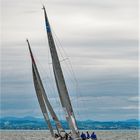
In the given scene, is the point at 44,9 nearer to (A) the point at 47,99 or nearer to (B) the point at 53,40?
(B) the point at 53,40

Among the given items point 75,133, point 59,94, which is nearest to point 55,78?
point 59,94

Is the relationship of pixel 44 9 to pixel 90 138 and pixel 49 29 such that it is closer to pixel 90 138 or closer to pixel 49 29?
pixel 49 29

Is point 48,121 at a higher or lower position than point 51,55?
lower

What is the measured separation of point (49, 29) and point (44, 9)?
1.49 meters

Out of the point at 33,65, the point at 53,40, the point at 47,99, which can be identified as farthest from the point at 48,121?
the point at 53,40

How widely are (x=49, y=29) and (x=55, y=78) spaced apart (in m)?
3.48

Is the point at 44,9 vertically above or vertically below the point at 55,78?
above

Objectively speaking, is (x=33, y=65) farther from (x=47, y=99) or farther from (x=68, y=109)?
(x=68, y=109)

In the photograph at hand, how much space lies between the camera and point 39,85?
143ft

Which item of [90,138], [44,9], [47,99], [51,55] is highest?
[44,9]

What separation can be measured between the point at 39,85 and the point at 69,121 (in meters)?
5.36

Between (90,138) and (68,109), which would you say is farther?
(90,138)

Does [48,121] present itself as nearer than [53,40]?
No

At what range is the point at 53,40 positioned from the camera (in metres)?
39.7
